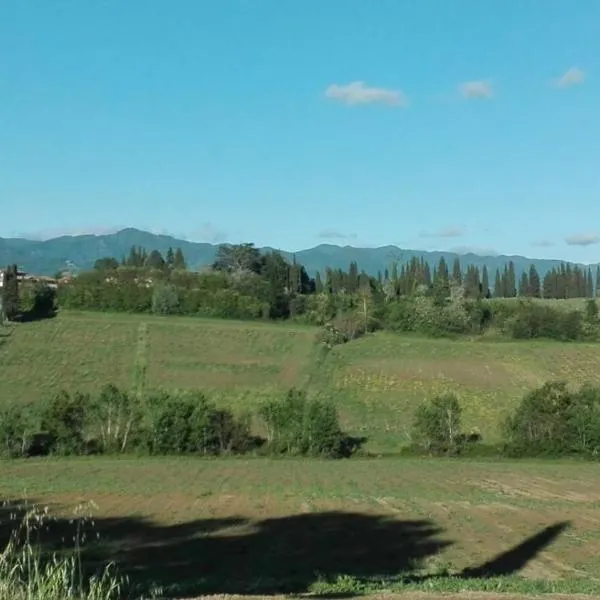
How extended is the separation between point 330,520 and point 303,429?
2799 centimetres

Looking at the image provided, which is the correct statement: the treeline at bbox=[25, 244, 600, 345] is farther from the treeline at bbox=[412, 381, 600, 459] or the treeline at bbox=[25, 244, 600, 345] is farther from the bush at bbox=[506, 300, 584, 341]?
the treeline at bbox=[412, 381, 600, 459]

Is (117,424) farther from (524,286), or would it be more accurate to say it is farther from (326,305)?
(524,286)

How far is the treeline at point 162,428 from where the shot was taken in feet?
181

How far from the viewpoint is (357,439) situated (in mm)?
60344

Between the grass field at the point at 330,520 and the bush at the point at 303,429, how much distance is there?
372 cm

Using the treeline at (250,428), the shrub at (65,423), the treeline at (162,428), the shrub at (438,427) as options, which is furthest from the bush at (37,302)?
the shrub at (438,427)

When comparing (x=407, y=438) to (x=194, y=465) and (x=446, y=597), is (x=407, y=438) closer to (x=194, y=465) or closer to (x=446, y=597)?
(x=194, y=465)

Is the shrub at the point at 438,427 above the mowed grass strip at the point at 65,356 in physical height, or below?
below

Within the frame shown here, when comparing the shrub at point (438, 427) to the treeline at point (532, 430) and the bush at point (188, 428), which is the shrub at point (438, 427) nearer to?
the treeline at point (532, 430)

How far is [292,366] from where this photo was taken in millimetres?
82750

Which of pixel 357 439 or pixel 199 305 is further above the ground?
pixel 199 305

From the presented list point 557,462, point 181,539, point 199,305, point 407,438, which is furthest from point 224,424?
point 199,305

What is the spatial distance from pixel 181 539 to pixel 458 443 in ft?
120

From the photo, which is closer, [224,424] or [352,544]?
[352,544]
